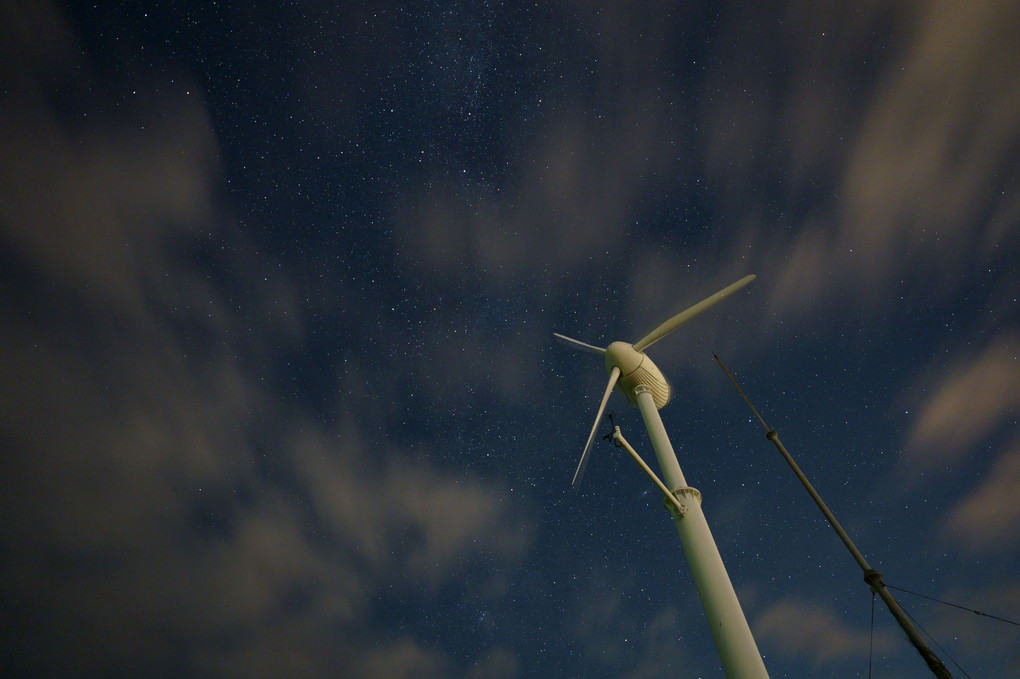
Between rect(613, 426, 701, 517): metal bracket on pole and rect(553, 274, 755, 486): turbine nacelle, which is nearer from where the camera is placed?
rect(613, 426, 701, 517): metal bracket on pole

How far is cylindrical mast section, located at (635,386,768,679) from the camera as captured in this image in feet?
38.9

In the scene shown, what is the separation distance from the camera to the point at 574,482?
17.6 m

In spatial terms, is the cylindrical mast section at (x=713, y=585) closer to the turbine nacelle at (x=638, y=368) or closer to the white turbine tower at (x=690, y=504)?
the white turbine tower at (x=690, y=504)

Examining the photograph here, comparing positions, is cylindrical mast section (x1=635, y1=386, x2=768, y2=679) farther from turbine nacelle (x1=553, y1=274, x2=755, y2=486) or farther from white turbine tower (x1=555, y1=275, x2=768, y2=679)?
turbine nacelle (x1=553, y1=274, x2=755, y2=486)

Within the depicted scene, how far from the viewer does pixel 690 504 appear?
50.3 feet

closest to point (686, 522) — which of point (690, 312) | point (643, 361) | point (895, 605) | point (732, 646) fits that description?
point (732, 646)

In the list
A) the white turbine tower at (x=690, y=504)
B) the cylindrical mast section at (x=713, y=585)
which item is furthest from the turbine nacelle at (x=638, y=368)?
the cylindrical mast section at (x=713, y=585)

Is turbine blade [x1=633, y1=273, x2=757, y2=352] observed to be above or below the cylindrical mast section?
above

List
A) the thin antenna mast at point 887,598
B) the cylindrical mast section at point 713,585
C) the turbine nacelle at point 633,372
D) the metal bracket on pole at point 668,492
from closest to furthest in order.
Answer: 1. the thin antenna mast at point 887,598
2. the cylindrical mast section at point 713,585
3. the metal bracket on pole at point 668,492
4. the turbine nacelle at point 633,372

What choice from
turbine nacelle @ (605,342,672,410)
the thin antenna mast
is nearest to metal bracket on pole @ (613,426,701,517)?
the thin antenna mast

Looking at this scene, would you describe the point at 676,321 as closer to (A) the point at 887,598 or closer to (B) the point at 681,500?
(B) the point at 681,500

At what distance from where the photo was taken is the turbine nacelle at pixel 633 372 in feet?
74.0

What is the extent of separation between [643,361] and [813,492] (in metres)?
9.75

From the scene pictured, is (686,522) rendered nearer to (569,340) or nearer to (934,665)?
(934,665)
